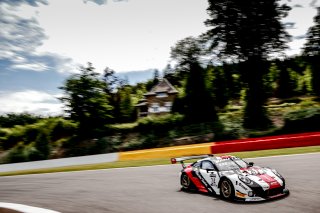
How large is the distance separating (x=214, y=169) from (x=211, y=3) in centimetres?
3068

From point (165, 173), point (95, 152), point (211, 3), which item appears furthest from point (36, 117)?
point (165, 173)

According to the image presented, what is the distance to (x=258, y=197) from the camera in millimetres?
7664

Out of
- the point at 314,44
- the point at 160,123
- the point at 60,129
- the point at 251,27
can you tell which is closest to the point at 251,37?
the point at 251,27

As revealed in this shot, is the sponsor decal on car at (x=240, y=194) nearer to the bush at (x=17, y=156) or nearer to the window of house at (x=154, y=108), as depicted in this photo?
the bush at (x=17, y=156)

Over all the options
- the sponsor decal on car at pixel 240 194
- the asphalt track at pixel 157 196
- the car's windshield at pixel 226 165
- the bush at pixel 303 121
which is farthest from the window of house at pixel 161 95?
the sponsor decal on car at pixel 240 194

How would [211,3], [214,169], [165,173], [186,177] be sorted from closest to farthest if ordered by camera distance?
1. [214,169]
2. [186,177]
3. [165,173]
4. [211,3]

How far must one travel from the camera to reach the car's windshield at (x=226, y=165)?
9.12m

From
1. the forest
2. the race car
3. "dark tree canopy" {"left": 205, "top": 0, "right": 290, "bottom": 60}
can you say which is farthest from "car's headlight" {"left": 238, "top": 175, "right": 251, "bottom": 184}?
"dark tree canopy" {"left": 205, "top": 0, "right": 290, "bottom": 60}

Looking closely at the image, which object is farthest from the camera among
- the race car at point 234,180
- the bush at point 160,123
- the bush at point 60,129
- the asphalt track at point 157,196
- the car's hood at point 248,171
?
the bush at point 60,129

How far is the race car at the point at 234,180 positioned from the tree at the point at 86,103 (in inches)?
1126

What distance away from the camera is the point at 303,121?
2762 cm

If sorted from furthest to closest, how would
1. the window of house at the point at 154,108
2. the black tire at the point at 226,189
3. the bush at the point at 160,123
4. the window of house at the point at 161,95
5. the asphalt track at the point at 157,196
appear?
the window of house at the point at 154,108 < the window of house at the point at 161,95 < the bush at the point at 160,123 < the black tire at the point at 226,189 < the asphalt track at the point at 157,196

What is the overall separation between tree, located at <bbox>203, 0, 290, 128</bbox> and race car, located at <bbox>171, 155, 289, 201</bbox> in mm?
24298

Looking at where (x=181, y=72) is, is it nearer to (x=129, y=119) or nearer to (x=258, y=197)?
(x=129, y=119)
